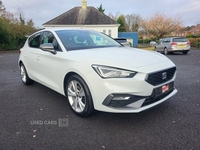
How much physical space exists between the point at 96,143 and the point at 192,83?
399 cm

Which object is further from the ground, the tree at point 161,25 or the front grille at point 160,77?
the tree at point 161,25

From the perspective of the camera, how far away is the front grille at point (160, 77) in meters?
2.40

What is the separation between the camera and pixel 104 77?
2379 millimetres

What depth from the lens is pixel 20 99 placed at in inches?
153

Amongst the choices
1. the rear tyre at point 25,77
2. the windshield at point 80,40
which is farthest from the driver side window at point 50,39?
the rear tyre at point 25,77

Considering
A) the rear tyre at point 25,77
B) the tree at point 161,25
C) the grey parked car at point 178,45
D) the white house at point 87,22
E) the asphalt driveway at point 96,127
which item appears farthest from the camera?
the tree at point 161,25

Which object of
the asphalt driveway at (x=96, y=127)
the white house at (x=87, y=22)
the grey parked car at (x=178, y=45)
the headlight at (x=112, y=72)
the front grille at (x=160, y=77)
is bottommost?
the asphalt driveway at (x=96, y=127)

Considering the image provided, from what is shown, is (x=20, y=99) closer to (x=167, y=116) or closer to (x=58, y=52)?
(x=58, y=52)

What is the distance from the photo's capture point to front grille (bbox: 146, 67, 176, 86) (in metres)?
2.40

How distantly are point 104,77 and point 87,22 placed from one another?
26320 millimetres

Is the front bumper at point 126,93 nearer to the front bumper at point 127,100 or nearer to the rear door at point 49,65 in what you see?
the front bumper at point 127,100

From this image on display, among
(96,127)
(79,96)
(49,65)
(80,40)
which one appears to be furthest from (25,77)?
(96,127)

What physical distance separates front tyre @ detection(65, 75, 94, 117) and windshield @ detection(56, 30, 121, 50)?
728 mm

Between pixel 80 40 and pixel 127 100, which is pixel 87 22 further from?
pixel 127 100
